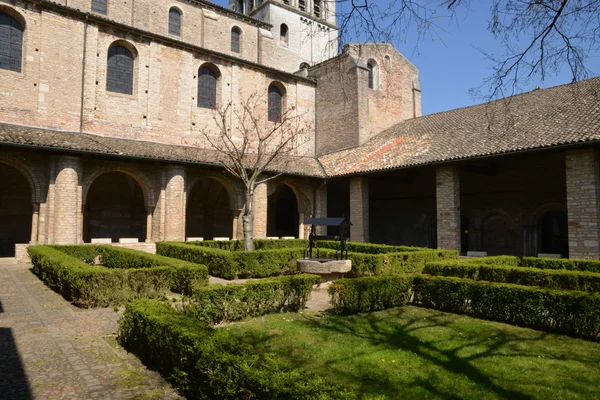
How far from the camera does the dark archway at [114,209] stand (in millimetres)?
21844

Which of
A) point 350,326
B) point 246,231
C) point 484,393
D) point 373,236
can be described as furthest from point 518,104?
point 484,393

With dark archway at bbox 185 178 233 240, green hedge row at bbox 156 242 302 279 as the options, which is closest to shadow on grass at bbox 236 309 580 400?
green hedge row at bbox 156 242 302 279

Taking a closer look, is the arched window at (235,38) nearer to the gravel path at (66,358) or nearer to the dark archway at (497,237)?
the dark archway at (497,237)

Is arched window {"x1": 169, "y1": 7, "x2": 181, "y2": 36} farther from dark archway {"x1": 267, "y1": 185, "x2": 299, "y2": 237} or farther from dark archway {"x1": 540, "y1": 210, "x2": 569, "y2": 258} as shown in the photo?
dark archway {"x1": 540, "y1": 210, "x2": 569, "y2": 258}

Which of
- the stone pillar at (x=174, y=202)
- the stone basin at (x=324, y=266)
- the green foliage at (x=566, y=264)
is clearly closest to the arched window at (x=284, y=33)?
the stone pillar at (x=174, y=202)

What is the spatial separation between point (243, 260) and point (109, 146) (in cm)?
855

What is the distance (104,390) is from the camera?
4.16 meters

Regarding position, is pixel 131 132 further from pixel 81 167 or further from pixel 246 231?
pixel 246 231

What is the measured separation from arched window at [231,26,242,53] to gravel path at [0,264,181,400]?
23.8m

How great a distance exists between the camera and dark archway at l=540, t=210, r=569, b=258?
61.3 feet

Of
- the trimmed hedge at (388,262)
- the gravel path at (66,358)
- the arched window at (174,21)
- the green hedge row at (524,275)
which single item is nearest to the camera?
the gravel path at (66,358)

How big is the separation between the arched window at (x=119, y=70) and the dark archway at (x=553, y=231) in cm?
2058

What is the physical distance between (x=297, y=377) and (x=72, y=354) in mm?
3627

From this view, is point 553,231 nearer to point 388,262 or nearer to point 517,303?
point 388,262
